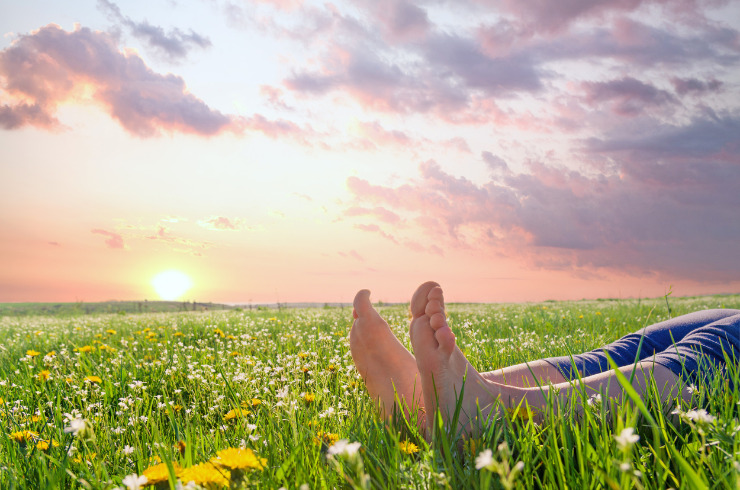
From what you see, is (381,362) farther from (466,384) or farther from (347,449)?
(347,449)

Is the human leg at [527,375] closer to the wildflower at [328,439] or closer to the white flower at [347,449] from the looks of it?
the wildflower at [328,439]

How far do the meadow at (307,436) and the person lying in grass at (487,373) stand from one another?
0.14 metres

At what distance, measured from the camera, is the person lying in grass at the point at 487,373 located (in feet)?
7.76

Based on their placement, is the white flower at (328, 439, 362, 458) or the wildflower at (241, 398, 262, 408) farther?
the wildflower at (241, 398, 262, 408)

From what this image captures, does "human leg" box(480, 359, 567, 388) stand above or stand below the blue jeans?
below

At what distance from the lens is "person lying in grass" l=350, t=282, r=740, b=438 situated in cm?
237

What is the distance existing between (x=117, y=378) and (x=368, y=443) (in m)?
2.98

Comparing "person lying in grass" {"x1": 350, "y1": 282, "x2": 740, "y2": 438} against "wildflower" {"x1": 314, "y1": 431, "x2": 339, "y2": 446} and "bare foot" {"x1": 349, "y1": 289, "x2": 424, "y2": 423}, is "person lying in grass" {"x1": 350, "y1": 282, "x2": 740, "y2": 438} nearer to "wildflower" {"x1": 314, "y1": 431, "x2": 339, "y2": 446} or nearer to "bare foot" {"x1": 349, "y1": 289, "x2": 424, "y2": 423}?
"bare foot" {"x1": 349, "y1": 289, "x2": 424, "y2": 423}

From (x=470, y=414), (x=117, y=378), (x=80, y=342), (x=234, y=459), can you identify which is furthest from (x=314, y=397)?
(x=80, y=342)

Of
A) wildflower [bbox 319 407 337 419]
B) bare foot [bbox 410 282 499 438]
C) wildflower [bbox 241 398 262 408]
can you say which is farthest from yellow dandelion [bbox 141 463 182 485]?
wildflower [bbox 241 398 262 408]

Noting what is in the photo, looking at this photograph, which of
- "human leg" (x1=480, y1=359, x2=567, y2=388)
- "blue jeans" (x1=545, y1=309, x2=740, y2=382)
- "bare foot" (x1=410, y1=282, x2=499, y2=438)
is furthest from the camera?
"human leg" (x1=480, y1=359, x2=567, y2=388)

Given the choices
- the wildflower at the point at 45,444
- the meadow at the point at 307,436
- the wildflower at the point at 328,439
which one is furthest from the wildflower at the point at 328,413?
the wildflower at the point at 45,444

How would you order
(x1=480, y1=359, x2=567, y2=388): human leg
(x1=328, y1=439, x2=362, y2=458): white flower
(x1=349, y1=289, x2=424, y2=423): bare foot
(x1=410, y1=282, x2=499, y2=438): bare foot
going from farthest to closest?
(x1=480, y1=359, x2=567, y2=388): human leg → (x1=349, y1=289, x2=424, y2=423): bare foot → (x1=410, y1=282, x2=499, y2=438): bare foot → (x1=328, y1=439, x2=362, y2=458): white flower

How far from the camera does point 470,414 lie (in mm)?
2340
